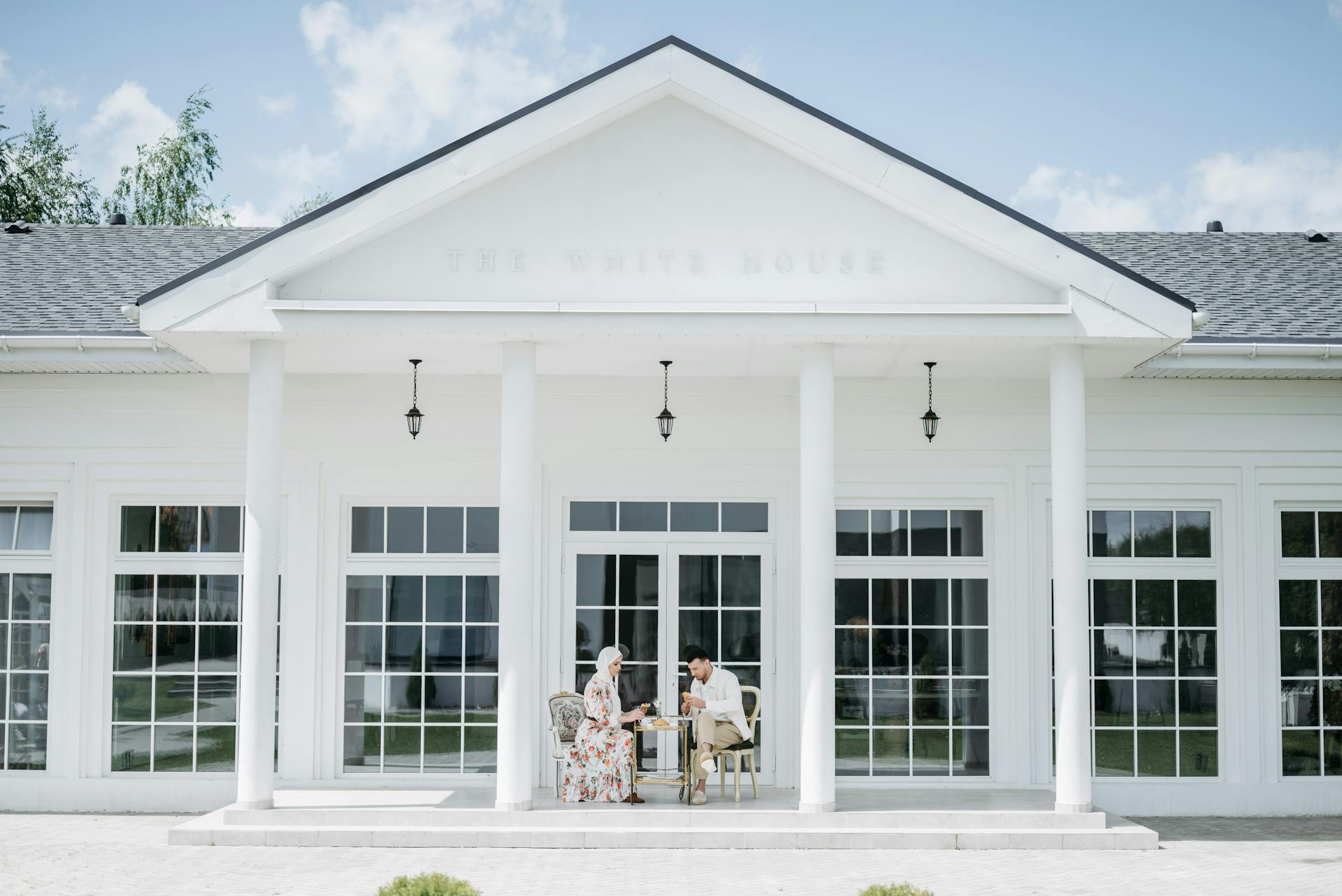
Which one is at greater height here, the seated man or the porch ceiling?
the porch ceiling

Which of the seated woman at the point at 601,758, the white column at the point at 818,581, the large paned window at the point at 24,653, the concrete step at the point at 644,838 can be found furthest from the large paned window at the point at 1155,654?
the large paned window at the point at 24,653

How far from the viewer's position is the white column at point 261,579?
1010cm

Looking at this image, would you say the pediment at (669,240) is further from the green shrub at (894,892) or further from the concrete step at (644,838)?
the green shrub at (894,892)

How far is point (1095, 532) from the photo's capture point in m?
12.3

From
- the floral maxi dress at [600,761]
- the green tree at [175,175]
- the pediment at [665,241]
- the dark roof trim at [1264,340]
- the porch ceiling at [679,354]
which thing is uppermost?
the green tree at [175,175]

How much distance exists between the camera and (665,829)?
9.93m

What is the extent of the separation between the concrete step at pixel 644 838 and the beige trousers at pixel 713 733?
1.06 metres

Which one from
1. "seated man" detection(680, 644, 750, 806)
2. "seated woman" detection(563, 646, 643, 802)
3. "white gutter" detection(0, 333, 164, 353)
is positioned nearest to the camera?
"seated woman" detection(563, 646, 643, 802)

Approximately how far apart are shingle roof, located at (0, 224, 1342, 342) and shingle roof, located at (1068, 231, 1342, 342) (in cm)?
2

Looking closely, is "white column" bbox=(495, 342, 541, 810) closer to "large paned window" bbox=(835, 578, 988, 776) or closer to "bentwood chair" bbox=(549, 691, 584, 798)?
"bentwood chair" bbox=(549, 691, 584, 798)

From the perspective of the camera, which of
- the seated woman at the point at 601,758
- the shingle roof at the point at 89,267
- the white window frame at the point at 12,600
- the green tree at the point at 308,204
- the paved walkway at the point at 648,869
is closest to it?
the paved walkway at the point at 648,869

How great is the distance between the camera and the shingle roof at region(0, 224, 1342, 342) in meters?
12.3

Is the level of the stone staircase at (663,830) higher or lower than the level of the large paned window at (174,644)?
lower

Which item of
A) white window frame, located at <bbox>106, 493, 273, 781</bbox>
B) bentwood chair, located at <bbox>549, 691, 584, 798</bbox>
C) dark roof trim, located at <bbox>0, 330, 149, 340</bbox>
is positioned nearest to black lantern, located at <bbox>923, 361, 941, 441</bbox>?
bentwood chair, located at <bbox>549, 691, 584, 798</bbox>
